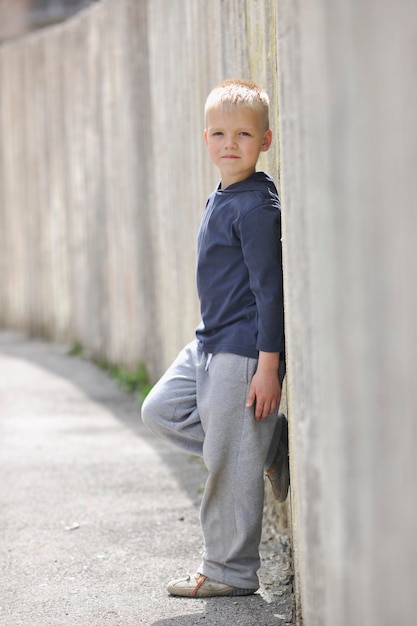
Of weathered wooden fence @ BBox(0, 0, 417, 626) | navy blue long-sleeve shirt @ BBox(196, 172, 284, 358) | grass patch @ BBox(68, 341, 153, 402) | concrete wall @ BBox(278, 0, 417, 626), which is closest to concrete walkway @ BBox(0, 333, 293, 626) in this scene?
grass patch @ BBox(68, 341, 153, 402)

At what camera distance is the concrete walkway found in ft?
11.1

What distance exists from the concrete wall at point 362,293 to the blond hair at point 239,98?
0.88m

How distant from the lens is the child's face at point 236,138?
332 cm

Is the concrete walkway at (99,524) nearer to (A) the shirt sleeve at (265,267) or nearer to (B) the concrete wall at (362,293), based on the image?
(A) the shirt sleeve at (265,267)

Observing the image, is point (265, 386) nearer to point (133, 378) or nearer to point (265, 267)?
point (265, 267)

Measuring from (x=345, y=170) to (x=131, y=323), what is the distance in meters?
5.16

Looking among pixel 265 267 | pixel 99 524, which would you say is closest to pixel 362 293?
pixel 265 267

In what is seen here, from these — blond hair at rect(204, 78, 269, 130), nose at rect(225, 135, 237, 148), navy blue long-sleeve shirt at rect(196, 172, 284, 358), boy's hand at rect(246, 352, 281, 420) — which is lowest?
boy's hand at rect(246, 352, 281, 420)

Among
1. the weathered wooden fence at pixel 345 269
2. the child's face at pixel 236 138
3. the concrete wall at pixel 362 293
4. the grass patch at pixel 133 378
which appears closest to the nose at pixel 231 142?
the child's face at pixel 236 138

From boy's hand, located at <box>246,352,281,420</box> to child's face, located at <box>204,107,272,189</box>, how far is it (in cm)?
59

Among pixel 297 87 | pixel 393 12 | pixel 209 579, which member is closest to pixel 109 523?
pixel 209 579

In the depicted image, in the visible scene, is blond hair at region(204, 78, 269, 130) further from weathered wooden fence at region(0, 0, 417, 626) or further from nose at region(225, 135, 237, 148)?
weathered wooden fence at region(0, 0, 417, 626)

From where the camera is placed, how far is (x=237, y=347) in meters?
3.30

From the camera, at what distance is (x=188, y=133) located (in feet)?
17.6
